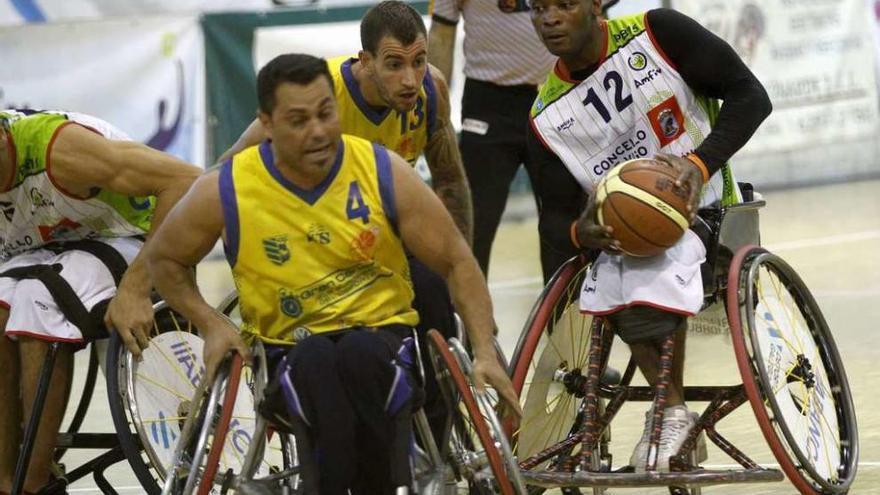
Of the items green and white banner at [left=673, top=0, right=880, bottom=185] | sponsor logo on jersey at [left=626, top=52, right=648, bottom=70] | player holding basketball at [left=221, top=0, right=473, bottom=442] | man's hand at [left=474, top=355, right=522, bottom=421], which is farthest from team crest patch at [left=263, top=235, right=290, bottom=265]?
green and white banner at [left=673, top=0, right=880, bottom=185]

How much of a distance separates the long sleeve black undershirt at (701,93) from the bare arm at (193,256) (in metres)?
1.09

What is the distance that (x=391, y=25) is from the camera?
4781mm

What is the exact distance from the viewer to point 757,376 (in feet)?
13.8

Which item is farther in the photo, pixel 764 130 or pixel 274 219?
pixel 764 130

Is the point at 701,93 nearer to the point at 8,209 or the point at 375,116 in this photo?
the point at 375,116

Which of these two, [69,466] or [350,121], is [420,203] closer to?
[350,121]

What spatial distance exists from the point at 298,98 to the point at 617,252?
0.98m

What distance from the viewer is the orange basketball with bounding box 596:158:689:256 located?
4293 mm

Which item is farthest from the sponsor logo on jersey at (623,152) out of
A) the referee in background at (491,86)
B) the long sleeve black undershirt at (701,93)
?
the referee in background at (491,86)

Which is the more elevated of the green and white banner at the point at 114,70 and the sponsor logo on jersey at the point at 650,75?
the green and white banner at the point at 114,70

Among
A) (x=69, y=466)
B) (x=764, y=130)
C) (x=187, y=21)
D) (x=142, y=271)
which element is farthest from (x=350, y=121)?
(x=764, y=130)

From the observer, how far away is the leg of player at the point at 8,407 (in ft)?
16.2

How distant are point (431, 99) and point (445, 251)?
3.81 ft

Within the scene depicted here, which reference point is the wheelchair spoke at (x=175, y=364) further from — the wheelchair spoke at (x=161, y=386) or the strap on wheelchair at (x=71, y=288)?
the strap on wheelchair at (x=71, y=288)
